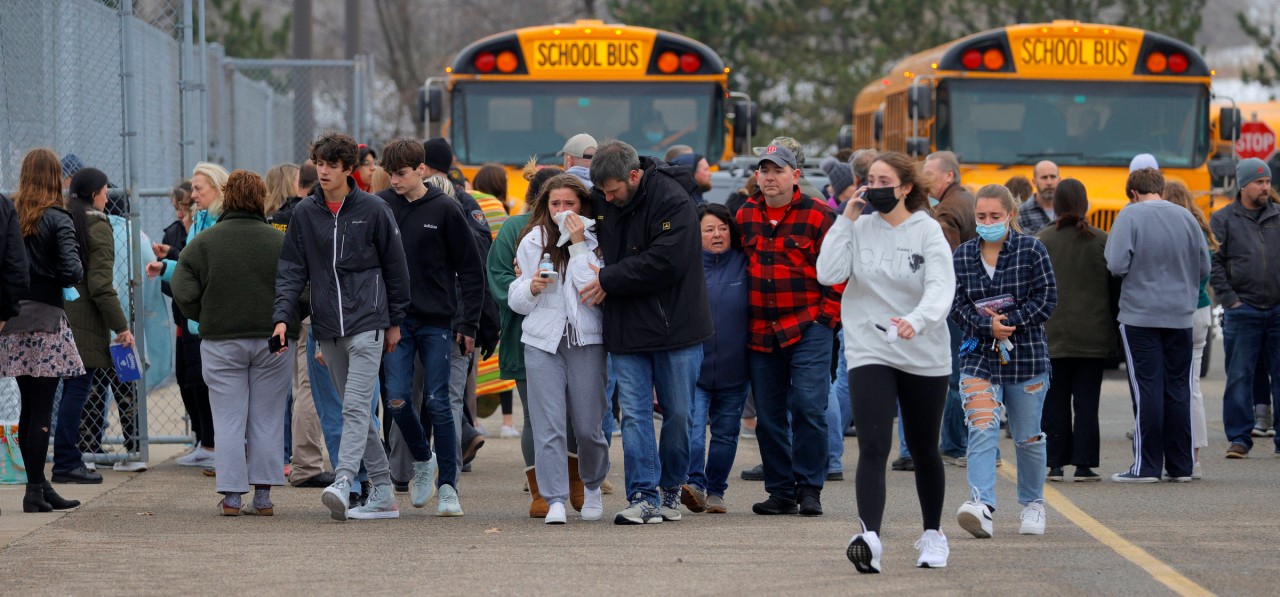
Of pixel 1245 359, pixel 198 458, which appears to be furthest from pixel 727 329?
pixel 1245 359

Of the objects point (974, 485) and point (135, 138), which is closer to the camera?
point (974, 485)

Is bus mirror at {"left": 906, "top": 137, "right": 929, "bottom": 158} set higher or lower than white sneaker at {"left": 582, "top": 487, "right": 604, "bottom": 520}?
higher

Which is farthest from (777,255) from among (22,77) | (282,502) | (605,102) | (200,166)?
(605,102)

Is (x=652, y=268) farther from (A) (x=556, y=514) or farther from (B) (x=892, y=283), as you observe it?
(B) (x=892, y=283)

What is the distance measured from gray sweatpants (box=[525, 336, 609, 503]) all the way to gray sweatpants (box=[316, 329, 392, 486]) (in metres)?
0.72

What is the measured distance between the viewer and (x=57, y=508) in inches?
350

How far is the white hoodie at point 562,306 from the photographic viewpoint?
8.22m

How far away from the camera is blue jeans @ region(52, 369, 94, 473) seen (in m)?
9.88

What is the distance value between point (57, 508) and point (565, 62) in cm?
890

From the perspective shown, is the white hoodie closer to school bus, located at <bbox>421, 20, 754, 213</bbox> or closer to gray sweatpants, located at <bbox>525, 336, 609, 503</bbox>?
gray sweatpants, located at <bbox>525, 336, 609, 503</bbox>

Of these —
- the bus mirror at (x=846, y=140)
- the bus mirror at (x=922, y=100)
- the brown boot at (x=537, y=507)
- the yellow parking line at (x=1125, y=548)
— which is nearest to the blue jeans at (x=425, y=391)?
the brown boot at (x=537, y=507)

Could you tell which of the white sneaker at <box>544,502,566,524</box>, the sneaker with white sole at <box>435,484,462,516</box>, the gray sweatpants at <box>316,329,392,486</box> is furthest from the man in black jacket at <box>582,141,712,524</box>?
the gray sweatpants at <box>316,329,392,486</box>

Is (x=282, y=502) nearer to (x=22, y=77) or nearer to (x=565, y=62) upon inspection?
(x=22, y=77)

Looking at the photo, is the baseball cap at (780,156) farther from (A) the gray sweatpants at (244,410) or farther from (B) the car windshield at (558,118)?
(B) the car windshield at (558,118)
